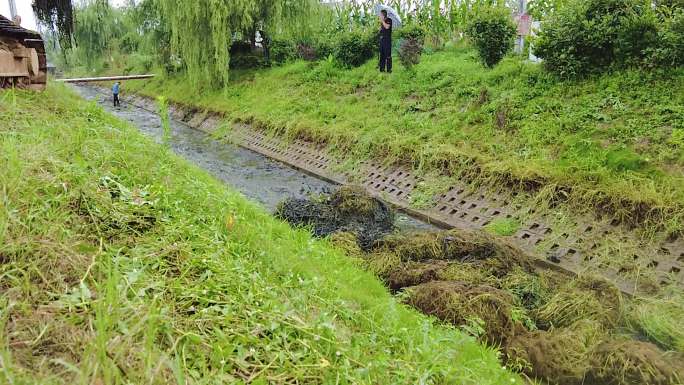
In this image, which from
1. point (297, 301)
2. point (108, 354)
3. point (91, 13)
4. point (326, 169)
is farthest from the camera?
point (91, 13)

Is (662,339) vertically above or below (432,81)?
below

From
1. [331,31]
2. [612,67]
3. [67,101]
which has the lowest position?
[67,101]

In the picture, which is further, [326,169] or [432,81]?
[432,81]

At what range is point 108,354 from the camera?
65.0 inches

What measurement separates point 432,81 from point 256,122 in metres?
5.41

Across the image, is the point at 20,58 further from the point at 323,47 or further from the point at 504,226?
the point at 323,47

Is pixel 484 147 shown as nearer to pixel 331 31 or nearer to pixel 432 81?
pixel 432 81

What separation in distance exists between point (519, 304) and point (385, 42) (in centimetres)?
1028

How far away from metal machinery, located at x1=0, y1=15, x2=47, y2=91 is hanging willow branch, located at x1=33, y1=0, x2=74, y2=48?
2.55m

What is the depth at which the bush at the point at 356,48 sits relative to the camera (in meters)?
15.4

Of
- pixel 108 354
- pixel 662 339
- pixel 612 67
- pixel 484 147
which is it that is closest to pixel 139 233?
pixel 108 354

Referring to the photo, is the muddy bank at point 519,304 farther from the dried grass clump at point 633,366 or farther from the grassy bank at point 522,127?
the grassy bank at point 522,127

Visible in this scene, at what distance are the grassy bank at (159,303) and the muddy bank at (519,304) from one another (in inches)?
29.9

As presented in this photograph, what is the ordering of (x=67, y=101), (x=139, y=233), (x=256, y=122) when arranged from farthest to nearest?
(x=256, y=122)
(x=67, y=101)
(x=139, y=233)
